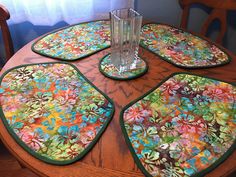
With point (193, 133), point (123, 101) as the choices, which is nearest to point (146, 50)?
point (123, 101)

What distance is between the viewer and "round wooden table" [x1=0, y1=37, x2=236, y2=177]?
54 centimetres

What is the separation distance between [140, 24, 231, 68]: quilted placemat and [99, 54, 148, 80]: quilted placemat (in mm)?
112

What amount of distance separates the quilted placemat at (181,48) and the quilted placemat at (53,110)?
14.4 inches

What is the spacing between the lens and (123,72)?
0.85 metres

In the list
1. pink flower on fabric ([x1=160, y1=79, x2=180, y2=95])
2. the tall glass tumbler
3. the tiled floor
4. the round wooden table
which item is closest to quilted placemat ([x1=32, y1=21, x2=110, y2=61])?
the round wooden table

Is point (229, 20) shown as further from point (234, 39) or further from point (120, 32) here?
point (120, 32)

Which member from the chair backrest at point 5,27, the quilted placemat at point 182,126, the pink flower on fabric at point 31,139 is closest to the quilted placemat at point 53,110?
the pink flower on fabric at point 31,139

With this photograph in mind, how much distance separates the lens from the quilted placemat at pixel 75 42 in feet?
3.09

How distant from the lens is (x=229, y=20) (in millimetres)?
1499

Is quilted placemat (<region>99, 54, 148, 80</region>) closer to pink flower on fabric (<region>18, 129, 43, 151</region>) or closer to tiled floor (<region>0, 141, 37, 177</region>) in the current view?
pink flower on fabric (<region>18, 129, 43, 151</region>)

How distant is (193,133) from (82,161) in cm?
32

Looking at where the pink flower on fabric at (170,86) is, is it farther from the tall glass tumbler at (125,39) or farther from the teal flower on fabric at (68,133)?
the teal flower on fabric at (68,133)

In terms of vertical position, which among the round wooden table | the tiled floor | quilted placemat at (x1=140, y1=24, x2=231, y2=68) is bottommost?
the tiled floor

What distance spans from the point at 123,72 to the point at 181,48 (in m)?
0.32
